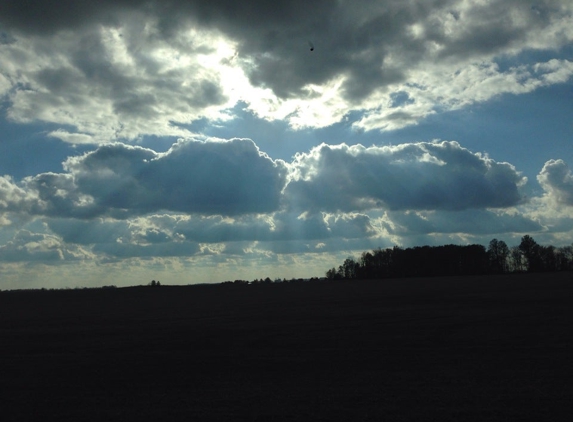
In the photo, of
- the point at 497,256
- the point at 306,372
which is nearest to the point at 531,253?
the point at 497,256

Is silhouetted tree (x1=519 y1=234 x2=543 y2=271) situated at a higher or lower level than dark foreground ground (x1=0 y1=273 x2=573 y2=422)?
higher

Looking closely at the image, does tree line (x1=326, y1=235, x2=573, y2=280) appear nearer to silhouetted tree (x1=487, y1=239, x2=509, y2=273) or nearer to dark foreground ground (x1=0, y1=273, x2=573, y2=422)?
silhouetted tree (x1=487, y1=239, x2=509, y2=273)

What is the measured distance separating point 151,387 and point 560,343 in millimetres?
14926

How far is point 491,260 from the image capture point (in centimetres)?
17875

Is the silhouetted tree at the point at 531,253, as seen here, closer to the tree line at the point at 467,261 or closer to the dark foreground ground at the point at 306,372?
the tree line at the point at 467,261

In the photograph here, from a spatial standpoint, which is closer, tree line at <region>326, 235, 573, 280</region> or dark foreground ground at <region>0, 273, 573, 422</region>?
dark foreground ground at <region>0, 273, 573, 422</region>

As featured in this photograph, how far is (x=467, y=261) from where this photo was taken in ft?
575

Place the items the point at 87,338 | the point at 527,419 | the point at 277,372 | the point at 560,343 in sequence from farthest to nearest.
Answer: the point at 87,338 < the point at 560,343 < the point at 277,372 < the point at 527,419

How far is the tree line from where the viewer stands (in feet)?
568

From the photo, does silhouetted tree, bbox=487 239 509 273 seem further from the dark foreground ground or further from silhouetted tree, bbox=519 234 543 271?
the dark foreground ground

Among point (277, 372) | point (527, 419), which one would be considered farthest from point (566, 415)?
point (277, 372)

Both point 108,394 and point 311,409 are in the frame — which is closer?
point 311,409

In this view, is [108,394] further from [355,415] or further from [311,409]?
[355,415]

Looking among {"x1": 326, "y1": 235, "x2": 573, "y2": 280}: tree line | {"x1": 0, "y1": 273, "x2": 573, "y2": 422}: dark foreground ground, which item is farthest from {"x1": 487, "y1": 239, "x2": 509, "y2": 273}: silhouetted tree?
{"x1": 0, "y1": 273, "x2": 573, "y2": 422}: dark foreground ground
